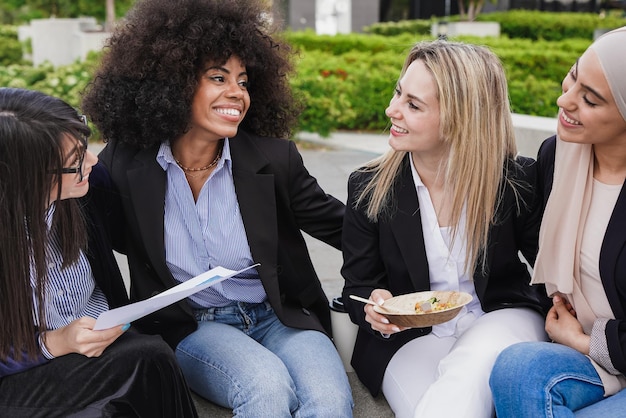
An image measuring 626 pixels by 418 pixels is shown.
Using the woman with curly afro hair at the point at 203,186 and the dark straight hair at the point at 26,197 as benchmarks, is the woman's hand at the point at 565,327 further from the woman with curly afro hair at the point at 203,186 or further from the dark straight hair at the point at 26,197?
the dark straight hair at the point at 26,197

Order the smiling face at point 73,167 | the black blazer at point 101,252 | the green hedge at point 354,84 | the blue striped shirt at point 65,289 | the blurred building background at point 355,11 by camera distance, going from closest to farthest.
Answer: the smiling face at point 73,167 < the blue striped shirt at point 65,289 < the black blazer at point 101,252 < the green hedge at point 354,84 < the blurred building background at point 355,11

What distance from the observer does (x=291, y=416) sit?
2527mm

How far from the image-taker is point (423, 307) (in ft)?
8.36

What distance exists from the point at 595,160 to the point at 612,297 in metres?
0.43

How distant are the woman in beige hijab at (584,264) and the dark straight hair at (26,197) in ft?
4.41

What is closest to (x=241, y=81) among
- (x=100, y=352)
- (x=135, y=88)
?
(x=135, y=88)

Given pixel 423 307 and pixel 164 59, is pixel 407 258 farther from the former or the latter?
pixel 164 59

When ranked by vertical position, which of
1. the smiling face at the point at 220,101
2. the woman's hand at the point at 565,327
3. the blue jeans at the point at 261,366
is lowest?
the blue jeans at the point at 261,366

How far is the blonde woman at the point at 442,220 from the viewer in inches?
106

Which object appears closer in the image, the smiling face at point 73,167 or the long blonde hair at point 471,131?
the smiling face at point 73,167

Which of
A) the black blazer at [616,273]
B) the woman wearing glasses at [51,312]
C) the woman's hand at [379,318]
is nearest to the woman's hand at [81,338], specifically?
the woman wearing glasses at [51,312]

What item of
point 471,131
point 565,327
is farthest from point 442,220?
point 565,327

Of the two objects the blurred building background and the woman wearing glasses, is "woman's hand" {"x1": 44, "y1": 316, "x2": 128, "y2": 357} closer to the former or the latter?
the woman wearing glasses

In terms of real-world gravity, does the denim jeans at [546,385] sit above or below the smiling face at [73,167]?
below
